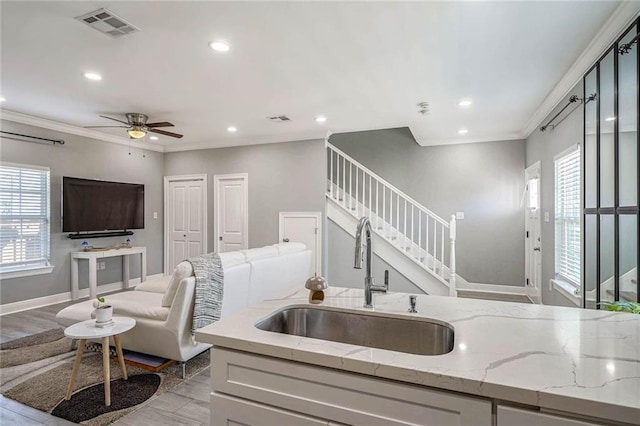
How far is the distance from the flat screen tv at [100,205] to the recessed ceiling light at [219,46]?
3922mm

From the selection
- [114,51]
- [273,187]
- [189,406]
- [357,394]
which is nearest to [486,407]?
[357,394]

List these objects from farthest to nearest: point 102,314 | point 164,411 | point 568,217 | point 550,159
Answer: point 550,159 → point 568,217 → point 102,314 → point 164,411

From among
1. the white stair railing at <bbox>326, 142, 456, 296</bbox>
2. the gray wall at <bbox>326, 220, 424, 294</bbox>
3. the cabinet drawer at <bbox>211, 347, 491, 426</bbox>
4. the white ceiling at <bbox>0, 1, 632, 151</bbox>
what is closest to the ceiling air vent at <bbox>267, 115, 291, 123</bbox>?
the white ceiling at <bbox>0, 1, 632, 151</bbox>

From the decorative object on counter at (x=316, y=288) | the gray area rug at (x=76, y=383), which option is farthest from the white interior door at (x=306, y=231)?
the decorative object on counter at (x=316, y=288)

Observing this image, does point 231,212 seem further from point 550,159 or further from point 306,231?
point 550,159

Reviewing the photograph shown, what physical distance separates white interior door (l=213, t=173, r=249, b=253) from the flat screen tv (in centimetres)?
145

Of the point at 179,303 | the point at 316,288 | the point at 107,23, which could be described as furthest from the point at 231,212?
the point at 316,288

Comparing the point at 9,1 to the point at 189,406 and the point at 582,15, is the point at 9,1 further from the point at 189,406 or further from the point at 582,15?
the point at 582,15

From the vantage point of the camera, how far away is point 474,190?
602 centimetres

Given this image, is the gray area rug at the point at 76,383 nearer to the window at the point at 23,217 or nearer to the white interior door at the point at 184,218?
the window at the point at 23,217

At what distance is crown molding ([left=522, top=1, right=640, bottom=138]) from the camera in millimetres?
2168

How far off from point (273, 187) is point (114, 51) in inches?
135

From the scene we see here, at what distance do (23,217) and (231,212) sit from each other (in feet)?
9.78

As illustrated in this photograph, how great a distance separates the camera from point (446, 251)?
19.9 ft
